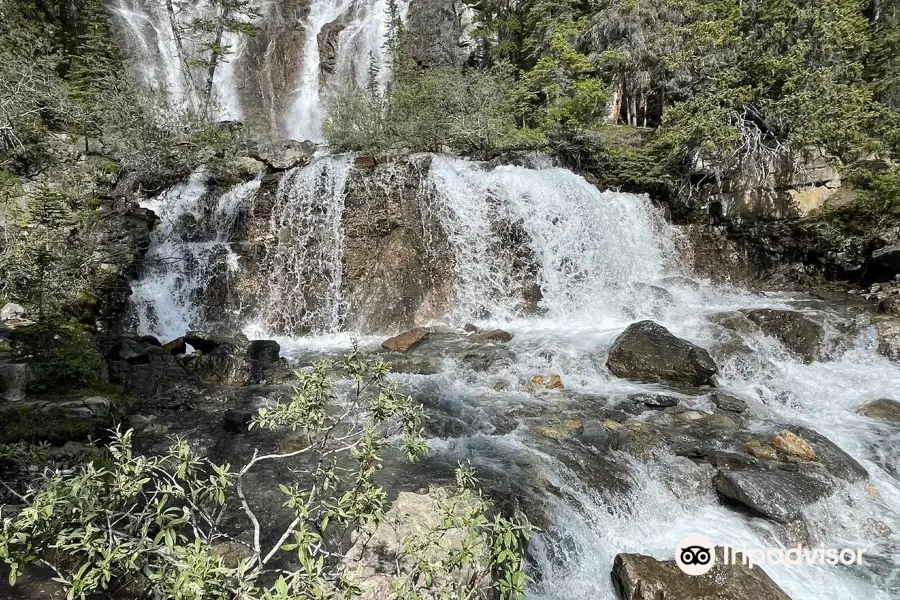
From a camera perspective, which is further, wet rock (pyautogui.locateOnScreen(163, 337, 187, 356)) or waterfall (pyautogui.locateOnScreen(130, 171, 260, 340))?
waterfall (pyautogui.locateOnScreen(130, 171, 260, 340))

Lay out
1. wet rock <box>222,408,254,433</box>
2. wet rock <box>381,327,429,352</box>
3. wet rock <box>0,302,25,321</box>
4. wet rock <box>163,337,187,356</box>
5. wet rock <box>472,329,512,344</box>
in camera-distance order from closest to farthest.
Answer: wet rock <box>222,408,254,433</box>, wet rock <box>0,302,25,321</box>, wet rock <box>163,337,187,356</box>, wet rock <box>381,327,429,352</box>, wet rock <box>472,329,512,344</box>

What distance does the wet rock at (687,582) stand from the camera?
3764mm

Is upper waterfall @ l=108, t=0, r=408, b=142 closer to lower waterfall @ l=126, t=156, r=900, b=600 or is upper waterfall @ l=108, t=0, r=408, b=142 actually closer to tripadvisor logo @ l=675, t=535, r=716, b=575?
lower waterfall @ l=126, t=156, r=900, b=600

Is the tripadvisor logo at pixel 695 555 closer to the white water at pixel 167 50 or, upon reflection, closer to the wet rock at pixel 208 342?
the wet rock at pixel 208 342

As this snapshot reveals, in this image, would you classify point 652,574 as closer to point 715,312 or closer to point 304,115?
point 715,312

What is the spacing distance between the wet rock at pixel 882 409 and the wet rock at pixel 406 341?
7.74 metres

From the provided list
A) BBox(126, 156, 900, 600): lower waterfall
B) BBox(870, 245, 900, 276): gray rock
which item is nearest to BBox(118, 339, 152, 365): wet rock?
BBox(126, 156, 900, 600): lower waterfall

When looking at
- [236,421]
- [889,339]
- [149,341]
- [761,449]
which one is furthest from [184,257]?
[889,339]

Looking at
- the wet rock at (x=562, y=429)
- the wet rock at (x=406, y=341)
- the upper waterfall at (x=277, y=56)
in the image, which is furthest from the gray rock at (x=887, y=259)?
the upper waterfall at (x=277, y=56)

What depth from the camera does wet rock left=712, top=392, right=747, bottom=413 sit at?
23.2 ft

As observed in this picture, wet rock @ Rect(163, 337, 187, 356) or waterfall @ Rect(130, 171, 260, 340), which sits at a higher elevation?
waterfall @ Rect(130, 171, 260, 340)

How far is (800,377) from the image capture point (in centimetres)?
803

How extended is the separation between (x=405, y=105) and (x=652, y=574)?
16598mm

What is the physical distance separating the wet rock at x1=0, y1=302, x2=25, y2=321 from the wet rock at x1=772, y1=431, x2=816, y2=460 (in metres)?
12.3
